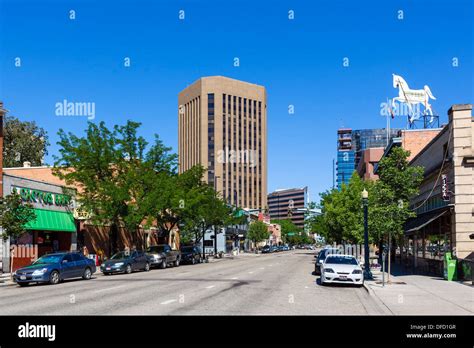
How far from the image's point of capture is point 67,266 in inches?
1073

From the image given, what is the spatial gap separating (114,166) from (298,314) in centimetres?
3173

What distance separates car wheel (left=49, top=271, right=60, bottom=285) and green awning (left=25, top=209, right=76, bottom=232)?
34.4 feet

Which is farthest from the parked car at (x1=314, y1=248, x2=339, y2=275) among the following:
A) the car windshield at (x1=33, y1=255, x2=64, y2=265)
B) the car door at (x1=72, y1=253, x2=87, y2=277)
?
the car windshield at (x1=33, y1=255, x2=64, y2=265)

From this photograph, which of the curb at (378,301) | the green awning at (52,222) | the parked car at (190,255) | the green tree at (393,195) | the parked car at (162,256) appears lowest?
the parked car at (190,255)

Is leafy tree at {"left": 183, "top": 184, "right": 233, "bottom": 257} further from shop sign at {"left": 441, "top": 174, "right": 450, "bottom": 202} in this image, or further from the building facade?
shop sign at {"left": 441, "top": 174, "right": 450, "bottom": 202}

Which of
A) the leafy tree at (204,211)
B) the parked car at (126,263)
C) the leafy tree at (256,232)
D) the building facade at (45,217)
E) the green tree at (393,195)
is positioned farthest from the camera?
the leafy tree at (256,232)

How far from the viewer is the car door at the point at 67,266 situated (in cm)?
2686

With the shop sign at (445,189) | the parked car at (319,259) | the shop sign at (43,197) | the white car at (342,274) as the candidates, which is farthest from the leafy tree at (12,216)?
the shop sign at (445,189)

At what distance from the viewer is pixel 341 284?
25.5m

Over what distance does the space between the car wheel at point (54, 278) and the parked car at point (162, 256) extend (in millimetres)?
14677

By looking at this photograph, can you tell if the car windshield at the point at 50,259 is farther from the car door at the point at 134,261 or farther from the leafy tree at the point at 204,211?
the leafy tree at the point at 204,211

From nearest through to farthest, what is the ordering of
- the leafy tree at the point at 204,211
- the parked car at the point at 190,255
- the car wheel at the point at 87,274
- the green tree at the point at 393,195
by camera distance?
1. the green tree at the point at 393,195
2. the car wheel at the point at 87,274
3. the parked car at the point at 190,255
4. the leafy tree at the point at 204,211

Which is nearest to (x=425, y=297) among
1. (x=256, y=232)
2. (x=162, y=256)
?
(x=162, y=256)
